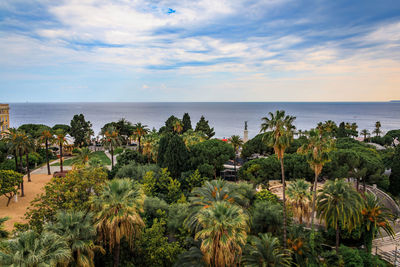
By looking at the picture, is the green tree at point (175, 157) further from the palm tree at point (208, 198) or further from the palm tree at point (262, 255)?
the palm tree at point (262, 255)

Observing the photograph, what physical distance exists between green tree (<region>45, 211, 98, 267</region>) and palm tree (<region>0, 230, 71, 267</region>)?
79cm

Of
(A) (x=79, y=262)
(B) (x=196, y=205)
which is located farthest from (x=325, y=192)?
(A) (x=79, y=262)

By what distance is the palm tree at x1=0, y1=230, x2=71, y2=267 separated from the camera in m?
11.9

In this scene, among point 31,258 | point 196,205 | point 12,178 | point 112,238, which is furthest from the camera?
point 12,178

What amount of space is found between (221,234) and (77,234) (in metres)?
8.42

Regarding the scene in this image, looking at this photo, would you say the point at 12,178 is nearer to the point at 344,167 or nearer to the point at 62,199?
the point at 62,199

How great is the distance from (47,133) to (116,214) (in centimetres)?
3968

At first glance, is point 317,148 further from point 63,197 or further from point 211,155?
point 211,155

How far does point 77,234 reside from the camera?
48.3 feet

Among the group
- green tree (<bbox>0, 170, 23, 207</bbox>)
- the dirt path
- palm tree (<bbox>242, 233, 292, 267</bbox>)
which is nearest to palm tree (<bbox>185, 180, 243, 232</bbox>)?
palm tree (<bbox>242, 233, 292, 267</bbox>)

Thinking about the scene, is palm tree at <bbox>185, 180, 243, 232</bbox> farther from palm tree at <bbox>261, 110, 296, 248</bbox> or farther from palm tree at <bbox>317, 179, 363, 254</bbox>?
palm tree at <bbox>317, 179, 363, 254</bbox>

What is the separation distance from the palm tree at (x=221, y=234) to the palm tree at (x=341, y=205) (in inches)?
428

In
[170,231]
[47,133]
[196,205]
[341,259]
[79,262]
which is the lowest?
[341,259]

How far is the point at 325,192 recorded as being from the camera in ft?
75.2
